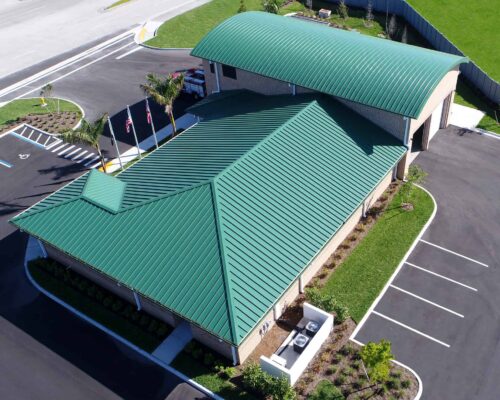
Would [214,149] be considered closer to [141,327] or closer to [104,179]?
[104,179]

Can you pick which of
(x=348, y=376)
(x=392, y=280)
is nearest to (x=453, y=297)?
(x=392, y=280)

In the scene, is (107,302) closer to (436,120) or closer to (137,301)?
(137,301)

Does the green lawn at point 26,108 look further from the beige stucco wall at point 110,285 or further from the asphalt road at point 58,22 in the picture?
the beige stucco wall at point 110,285

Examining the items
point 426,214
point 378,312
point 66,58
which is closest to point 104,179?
point 378,312

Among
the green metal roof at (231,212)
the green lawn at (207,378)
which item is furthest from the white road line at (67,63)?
the green lawn at (207,378)

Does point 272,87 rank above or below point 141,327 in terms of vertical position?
above

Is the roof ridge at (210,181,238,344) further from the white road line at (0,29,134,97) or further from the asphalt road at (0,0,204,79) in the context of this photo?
the asphalt road at (0,0,204,79)

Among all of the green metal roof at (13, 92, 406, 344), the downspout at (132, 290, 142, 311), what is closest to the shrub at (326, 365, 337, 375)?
the green metal roof at (13, 92, 406, 344)
